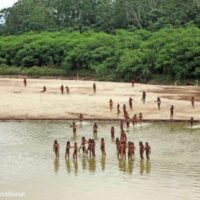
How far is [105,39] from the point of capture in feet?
247

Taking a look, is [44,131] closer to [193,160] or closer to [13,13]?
[193,160]

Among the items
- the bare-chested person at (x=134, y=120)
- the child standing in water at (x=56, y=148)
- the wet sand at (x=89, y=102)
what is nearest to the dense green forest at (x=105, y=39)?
the wet sand at (x=89, y=102)

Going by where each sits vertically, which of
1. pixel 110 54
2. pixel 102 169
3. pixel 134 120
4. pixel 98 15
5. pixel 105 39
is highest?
pixel 98 15

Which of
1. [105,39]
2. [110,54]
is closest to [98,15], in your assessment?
[105,39]

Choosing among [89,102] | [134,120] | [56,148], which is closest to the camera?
[56,148]

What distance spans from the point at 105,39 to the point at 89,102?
31558 mm

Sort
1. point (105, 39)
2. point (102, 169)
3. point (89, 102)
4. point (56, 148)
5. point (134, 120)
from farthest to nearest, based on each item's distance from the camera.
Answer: point (105, 39), point (89, 102), point (134, 120), point (56, 148), point (102, 169)

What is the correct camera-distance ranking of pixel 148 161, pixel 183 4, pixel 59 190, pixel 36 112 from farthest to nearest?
pixel 183 4 → pixel 36 112 → pixel 148 161 → pixel 59 190

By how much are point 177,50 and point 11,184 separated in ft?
141

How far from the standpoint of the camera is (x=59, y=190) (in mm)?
21453

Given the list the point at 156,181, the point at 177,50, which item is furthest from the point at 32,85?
the point at 156,181

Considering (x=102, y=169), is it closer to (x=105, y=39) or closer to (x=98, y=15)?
(x=105, y=39)

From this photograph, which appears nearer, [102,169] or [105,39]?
[102,169]

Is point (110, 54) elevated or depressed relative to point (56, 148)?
elevated
